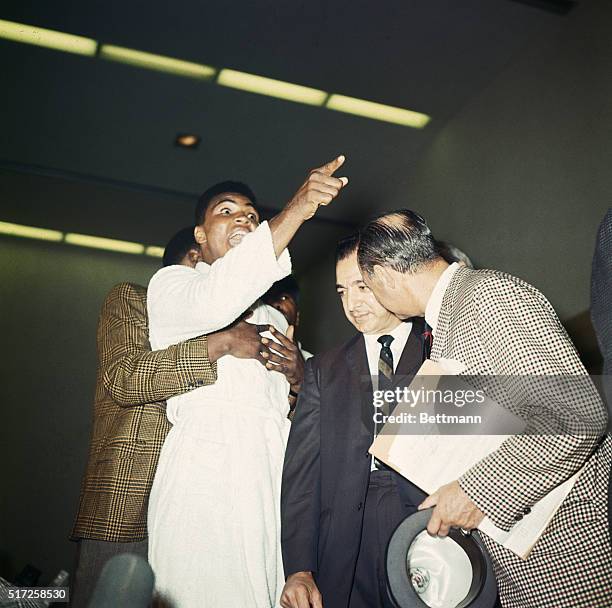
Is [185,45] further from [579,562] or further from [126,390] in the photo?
[579,562]

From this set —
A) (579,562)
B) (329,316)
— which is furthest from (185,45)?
(579,562)

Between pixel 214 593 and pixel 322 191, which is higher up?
pixel 322 191

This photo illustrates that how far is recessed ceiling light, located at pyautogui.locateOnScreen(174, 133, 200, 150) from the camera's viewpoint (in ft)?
14.1

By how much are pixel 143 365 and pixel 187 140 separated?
2775 millimetres

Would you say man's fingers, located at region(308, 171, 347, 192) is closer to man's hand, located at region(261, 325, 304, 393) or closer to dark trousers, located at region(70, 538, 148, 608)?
man's hand, located at region(261, 325, 304, 393)

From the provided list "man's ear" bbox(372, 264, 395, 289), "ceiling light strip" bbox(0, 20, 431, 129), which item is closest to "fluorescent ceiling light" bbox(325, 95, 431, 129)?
"ceiling light strip" bbox(0, 20, 431, 129)

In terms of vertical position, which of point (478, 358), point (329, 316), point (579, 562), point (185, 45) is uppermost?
point (185, 45)

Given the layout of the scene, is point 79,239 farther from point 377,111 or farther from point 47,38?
point 377,111

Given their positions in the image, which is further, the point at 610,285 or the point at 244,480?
the point at 244,480

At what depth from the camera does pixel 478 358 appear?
134cm

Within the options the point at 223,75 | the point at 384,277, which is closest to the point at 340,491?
the point at 384,277

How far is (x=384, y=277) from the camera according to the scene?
1.59 meters

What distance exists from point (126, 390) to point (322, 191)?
661 millimetres

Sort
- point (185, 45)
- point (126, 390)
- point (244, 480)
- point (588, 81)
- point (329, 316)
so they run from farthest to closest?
point (329, 316) < point (185, 45) < point (588, 81) < point (126, 390) < point (244, 480)
